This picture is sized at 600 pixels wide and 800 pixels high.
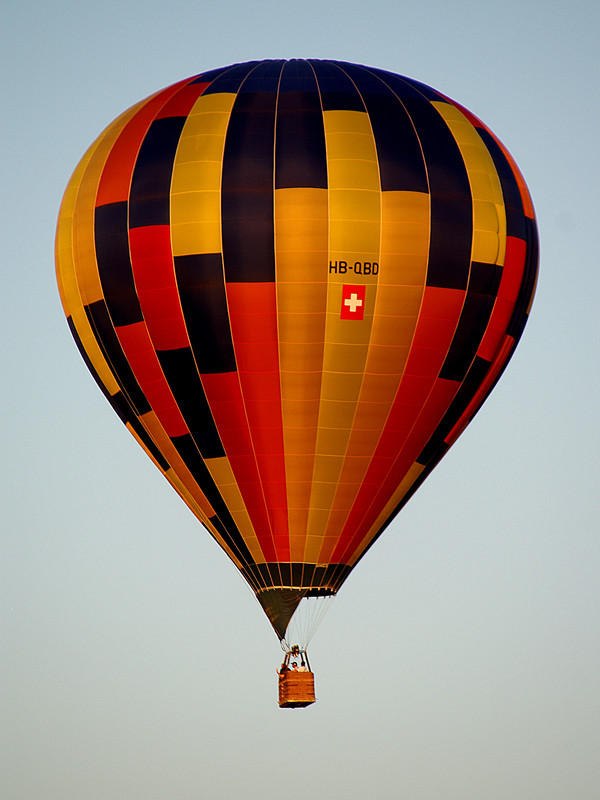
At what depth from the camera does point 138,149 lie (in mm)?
32469

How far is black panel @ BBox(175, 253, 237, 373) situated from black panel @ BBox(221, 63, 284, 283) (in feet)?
0.81

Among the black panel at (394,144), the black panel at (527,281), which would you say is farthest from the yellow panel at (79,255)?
the black panel at (527,281)

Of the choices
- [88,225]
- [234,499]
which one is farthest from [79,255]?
[234,499]

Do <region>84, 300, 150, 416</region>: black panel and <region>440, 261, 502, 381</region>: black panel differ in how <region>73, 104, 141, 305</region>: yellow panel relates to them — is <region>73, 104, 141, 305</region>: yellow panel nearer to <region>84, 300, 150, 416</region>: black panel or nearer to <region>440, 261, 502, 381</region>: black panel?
<region>84, 300, 150, 416</region>: black panel

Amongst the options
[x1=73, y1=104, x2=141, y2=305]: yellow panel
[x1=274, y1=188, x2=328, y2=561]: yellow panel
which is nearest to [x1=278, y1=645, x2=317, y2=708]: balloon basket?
[x1=274, y1=188, x2=328, y2=561]: yellow panel

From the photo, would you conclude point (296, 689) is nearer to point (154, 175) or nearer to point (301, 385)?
point (301, 385)

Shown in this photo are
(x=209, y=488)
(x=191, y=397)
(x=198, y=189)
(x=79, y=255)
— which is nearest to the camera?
(x=198, y=189)

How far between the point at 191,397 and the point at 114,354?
1470mm

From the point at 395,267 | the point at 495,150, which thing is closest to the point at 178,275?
the point at 395,267

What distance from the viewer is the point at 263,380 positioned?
3173cm

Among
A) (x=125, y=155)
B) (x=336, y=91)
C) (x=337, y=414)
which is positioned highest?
(x=336, y=91)

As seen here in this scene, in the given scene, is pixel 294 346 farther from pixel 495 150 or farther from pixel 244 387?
pixel 495 150

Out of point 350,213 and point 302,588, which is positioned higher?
point 350,213

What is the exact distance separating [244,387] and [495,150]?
5385 mm
